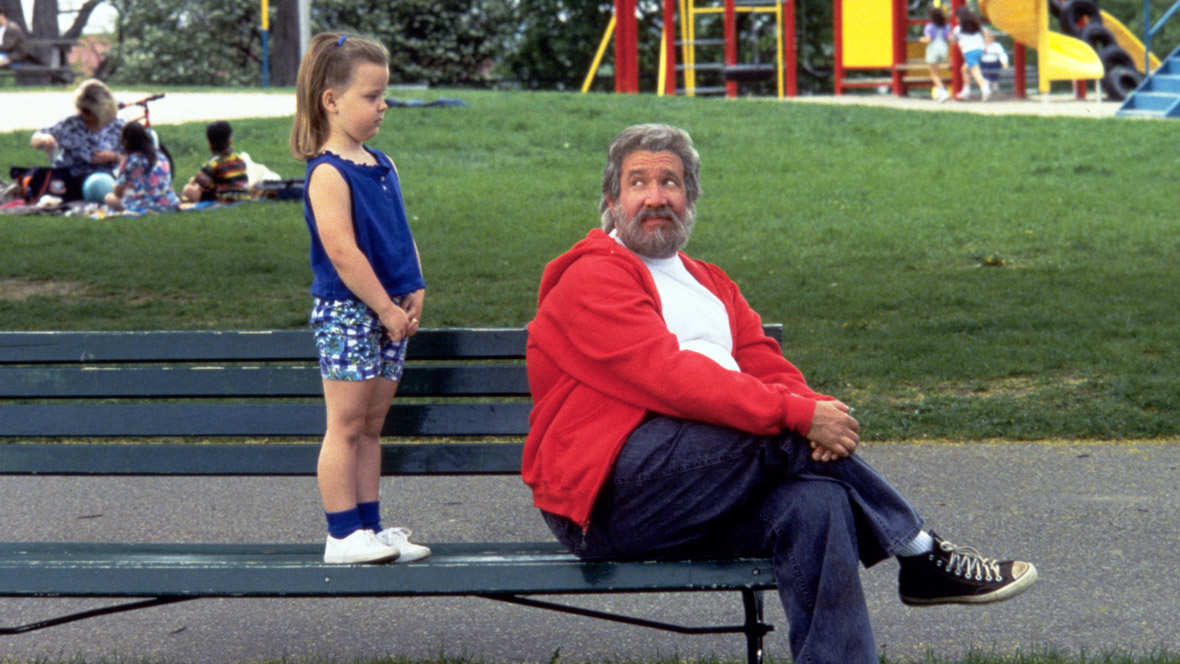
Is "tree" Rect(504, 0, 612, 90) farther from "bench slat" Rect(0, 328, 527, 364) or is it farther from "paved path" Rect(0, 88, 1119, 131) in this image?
"bench slat" Rect(0, 328, 527, 364)

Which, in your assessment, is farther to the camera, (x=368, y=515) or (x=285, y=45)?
(x=285, y=45)

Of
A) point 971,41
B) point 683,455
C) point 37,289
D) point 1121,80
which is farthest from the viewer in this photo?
point 1121,80

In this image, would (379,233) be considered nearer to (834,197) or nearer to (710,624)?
(710,624)

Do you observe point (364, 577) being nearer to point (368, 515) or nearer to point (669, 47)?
point (368, 515)

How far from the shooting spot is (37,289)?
9125 millimetres

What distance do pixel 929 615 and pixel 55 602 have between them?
102 inches

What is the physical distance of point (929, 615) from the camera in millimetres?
4133

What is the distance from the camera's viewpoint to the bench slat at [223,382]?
383 centimetres

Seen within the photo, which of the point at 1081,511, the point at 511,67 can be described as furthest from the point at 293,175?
the point at 511,67

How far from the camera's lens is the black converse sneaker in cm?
333

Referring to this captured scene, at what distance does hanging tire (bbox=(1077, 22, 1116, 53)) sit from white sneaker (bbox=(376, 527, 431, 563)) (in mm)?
21122

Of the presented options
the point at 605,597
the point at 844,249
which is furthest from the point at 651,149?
the point at 844,249

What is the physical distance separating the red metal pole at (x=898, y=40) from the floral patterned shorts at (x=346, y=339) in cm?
2070

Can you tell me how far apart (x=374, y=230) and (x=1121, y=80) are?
20690 mm
